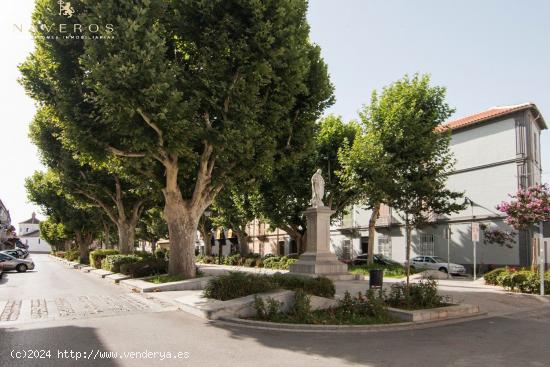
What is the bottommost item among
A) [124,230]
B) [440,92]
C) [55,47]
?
[124,230]

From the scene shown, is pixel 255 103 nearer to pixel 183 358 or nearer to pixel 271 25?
pixel 271 25

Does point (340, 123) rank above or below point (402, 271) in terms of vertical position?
above

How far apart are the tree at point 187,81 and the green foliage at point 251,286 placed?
503cm

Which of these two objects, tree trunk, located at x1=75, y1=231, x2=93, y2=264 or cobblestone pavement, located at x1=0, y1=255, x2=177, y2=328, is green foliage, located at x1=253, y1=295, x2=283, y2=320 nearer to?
cobblestone pavement, located at x1=0, y1=255, x2=177, y2=328

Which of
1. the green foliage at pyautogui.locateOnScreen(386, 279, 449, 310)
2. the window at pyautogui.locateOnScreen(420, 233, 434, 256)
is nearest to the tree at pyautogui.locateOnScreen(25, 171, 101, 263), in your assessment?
the window at pyautogui.locateOnScreen(420, 233, 434, 256)

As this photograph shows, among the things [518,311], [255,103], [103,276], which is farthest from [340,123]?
[518,311]

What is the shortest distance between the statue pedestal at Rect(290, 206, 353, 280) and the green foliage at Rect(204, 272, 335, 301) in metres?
6.97

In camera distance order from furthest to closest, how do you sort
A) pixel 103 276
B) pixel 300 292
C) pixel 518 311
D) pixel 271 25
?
pixel 103 276 → pixel 271 25 → pixel 518 311 → pixel 300 292

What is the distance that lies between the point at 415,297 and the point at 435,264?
65.7 ft

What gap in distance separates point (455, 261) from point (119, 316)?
26422mm

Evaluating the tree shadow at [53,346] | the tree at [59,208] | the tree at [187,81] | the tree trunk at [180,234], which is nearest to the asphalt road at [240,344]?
the tree shadow at [53,346]

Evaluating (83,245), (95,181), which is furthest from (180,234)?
(83,245)

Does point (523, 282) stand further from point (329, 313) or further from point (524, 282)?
point (329, 313)

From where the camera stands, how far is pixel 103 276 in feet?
78.8
